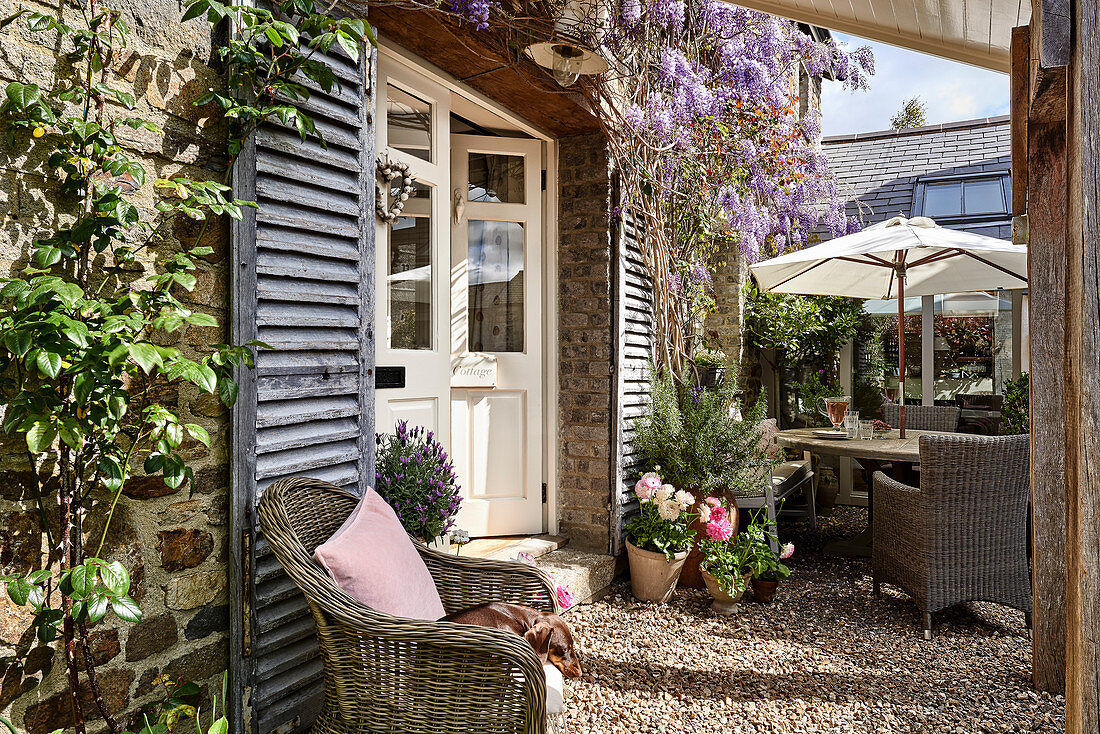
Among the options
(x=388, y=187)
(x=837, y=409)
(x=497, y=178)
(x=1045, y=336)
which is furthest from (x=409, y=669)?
(x=837, y=409)

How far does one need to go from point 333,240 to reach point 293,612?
114 centimetres

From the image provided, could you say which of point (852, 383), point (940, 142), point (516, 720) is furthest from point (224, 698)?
point (940, 142)

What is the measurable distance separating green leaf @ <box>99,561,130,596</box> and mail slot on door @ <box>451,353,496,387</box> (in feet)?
7.24

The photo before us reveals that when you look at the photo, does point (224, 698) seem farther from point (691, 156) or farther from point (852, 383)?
point (852, 383)

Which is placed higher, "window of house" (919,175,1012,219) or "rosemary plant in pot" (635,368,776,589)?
"window of house" (919,175,1012,219)

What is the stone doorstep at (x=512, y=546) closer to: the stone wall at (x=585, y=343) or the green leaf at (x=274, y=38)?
the stone wall at (x=585, y=343)

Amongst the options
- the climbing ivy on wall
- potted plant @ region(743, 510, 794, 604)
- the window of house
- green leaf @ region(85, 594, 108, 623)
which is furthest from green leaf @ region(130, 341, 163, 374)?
the window of house

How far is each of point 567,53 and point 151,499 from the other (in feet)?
8.12

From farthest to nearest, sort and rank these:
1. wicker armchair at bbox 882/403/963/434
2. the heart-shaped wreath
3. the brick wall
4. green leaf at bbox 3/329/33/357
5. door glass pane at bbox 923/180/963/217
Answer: door glass pane at bbox 923/180/963/217, the brick wall, wicker armchair at bbox 882/403/963/434, the heart-shaped wreath, green leaf at bbox 3/329/33/357

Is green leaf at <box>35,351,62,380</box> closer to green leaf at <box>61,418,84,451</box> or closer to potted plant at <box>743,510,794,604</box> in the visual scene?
green leaf at <box>61,418,84,451</box>

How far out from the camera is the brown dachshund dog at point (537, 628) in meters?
1.87

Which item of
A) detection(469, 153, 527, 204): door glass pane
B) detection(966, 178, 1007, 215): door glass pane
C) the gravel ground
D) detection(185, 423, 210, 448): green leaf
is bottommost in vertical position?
the gravel ground

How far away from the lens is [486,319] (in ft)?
12.1

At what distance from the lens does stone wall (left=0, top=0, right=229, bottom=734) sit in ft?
4.54
